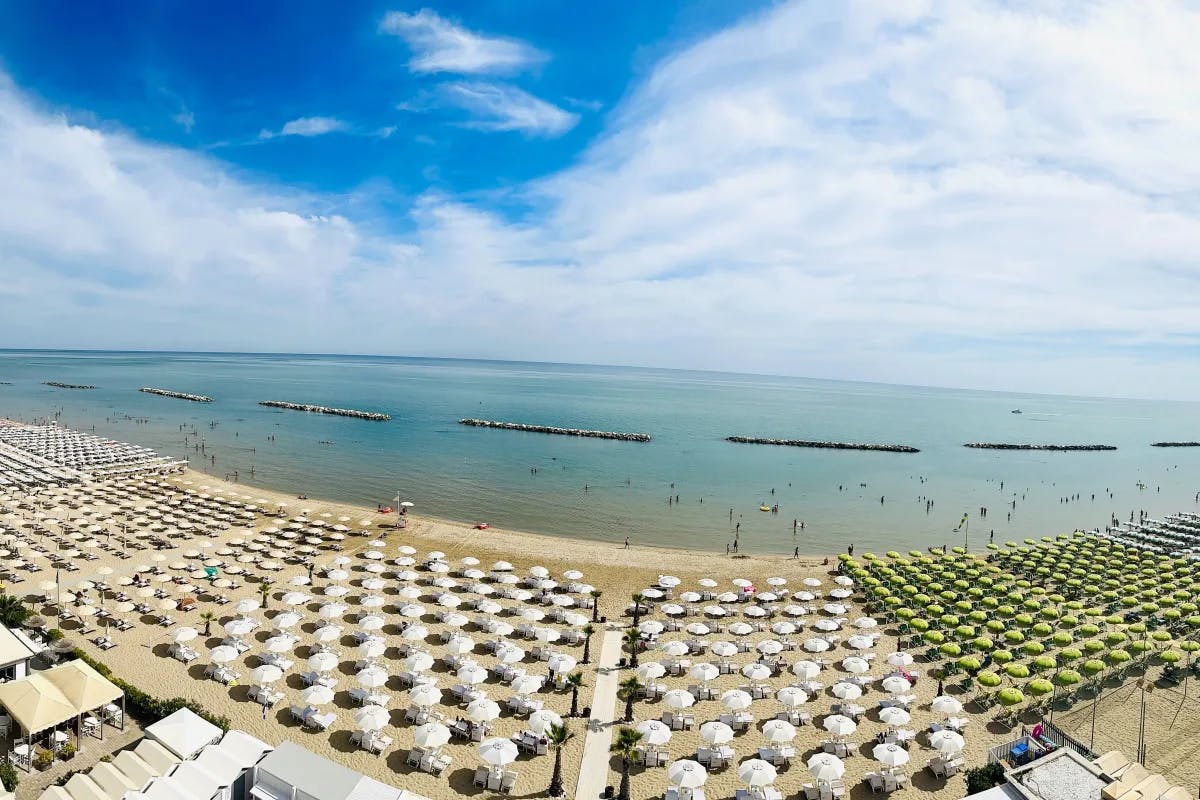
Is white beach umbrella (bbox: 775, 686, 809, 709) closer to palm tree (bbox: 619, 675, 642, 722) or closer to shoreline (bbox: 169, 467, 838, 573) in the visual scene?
palm tree (bbox: 619, 675, 642, 722)

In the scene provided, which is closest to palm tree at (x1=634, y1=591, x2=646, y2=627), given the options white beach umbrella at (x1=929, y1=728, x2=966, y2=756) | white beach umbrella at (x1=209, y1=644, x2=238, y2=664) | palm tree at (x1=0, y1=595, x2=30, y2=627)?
white beach umbrella at (x1=929, y1=728, x2=966, y2=756)

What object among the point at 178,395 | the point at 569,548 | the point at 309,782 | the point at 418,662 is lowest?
the point at 569,548

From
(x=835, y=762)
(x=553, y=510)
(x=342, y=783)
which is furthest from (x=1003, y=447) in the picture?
(x=342, y=783)

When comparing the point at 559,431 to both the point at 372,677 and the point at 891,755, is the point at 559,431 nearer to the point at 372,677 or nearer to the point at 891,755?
the point at 372,677

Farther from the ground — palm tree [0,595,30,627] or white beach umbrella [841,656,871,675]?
palm tree [0,595,30,627]

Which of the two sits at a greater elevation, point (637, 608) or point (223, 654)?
point (223, 654)

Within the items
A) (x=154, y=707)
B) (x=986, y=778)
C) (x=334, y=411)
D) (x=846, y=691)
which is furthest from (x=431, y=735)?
(x=334, y=411)
